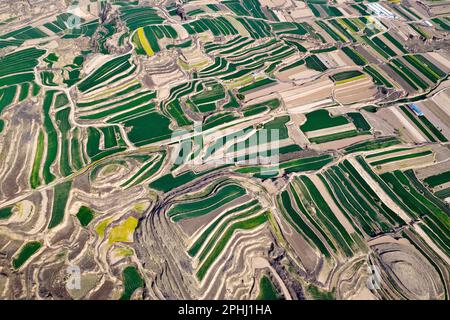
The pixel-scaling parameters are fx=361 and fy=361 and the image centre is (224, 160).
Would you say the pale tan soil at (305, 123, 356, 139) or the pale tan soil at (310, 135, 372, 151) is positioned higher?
the pale tan soil at (305, 123, 356, 139)

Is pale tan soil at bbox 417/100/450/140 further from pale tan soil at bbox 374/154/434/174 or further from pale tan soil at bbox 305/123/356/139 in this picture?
pale tan soil at bbox 305/123/356/139

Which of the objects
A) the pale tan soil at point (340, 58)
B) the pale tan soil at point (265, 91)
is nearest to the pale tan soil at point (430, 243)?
the pale tan soil at point (265, 91)

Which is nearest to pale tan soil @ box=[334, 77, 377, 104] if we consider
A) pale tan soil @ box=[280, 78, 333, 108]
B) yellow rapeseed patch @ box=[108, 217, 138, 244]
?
pale tan soil @ box=[280, 78, 333, 108]

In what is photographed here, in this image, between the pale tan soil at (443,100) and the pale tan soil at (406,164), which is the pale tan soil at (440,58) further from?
the pale tan soil at (406,164)

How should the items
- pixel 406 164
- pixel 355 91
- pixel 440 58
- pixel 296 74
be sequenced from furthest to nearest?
pixel 440 58
pixel 296 74
pixel 355 91
pixel 406 164

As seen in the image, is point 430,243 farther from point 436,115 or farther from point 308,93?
point 308,93

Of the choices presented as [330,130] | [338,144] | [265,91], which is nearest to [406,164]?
[338,144]

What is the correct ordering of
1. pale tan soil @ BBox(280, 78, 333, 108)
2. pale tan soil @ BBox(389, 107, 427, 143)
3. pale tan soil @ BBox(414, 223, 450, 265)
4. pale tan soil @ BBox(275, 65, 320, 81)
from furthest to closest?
pale tan soil @ BBox(275, 65, 320, 81)
pale tan soil @ BBox(280, 78, 333, 108)
pale tan soil @ BBox(389, 107, 427, 143)
pale tan soil @ BBox(414, 223, 450, 265)

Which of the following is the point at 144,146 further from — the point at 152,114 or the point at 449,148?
the point at 449,148

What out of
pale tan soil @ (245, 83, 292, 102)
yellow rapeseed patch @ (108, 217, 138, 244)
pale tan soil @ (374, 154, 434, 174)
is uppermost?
pale tan soil @ (245, 83, 292, 102)
